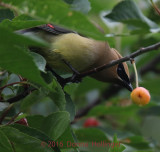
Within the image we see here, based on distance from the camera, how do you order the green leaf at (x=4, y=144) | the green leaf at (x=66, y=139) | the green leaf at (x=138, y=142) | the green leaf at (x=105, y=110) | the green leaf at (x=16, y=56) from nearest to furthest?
the green leaf at (x=16, y=56) < the green leaf at (x=4, y=144) < the green leaf at (x=66, y=139) < the green leaf at (x=138, y=142) < the green leaf at (x=105, y=110)

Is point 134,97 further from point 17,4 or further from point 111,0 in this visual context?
point 111,0

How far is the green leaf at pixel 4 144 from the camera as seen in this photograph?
2.19m

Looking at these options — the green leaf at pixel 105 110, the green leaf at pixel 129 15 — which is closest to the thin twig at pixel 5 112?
the green leaf at pixel 129 15

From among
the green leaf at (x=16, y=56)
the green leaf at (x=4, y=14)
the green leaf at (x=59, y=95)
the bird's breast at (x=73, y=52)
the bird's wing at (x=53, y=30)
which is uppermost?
the green leaf at (x=16, y=56)

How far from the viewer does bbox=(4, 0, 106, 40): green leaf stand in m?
1.88

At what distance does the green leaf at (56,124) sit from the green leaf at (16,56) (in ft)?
1.56

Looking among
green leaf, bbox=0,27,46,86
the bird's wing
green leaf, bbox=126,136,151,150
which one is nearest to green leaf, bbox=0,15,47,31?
green leaf, bbox=0,27,46,86

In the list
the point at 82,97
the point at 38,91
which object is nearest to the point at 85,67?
the point at 38,91

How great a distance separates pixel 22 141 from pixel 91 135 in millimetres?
1524

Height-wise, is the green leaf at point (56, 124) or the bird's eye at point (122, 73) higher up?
the green leaf at point (56, 124)

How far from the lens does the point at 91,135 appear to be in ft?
12.2

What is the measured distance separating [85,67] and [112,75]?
12.9 inches

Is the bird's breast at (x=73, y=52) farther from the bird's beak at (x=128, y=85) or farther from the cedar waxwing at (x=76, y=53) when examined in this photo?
the bird's beak at (x=128, y=85)

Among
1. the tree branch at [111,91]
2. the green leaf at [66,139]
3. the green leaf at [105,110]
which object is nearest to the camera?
the green leaf at [66,139]
